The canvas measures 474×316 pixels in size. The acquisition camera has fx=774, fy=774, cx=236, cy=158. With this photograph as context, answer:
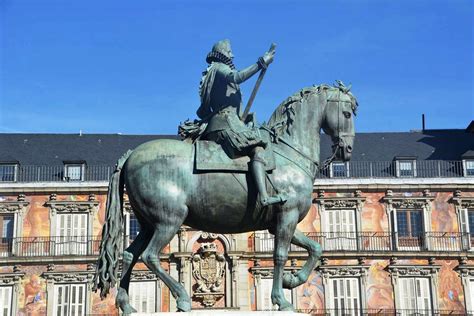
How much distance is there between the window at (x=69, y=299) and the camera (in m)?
36.8

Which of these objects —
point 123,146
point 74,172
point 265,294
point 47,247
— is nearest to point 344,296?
point 265,294

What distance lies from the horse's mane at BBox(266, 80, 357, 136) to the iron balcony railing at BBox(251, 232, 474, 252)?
29.4 metres

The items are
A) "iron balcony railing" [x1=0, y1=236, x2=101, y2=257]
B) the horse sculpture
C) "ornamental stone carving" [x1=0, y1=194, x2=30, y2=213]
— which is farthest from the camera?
"ornamental stone carving" [x1=0, y1=194, x2=30, y2=213]

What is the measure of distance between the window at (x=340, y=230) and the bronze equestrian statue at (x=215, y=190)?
30.2 m

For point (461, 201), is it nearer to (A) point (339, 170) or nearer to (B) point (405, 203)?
(B) point (405, 203)

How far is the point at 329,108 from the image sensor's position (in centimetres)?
893

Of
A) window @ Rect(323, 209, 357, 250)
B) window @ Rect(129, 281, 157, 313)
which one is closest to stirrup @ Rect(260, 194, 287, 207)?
window @ Rect(129, 281, 157, 313)

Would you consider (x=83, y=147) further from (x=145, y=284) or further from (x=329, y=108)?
(x=329, y=108)

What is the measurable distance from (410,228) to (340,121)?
31200 millimetres

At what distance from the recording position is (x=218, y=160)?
836 centimetres

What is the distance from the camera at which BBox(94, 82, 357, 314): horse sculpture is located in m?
8.22

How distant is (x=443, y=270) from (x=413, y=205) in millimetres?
3530

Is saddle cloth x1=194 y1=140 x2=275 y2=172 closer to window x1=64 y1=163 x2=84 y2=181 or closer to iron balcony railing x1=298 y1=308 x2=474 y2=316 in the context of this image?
iron balcony railing x1=298 y1=308 x2=474 y2=316

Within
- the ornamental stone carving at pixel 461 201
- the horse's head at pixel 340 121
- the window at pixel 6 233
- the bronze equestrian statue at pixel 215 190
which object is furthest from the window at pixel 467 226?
the bronze equestrian statue at pixel 215 190
